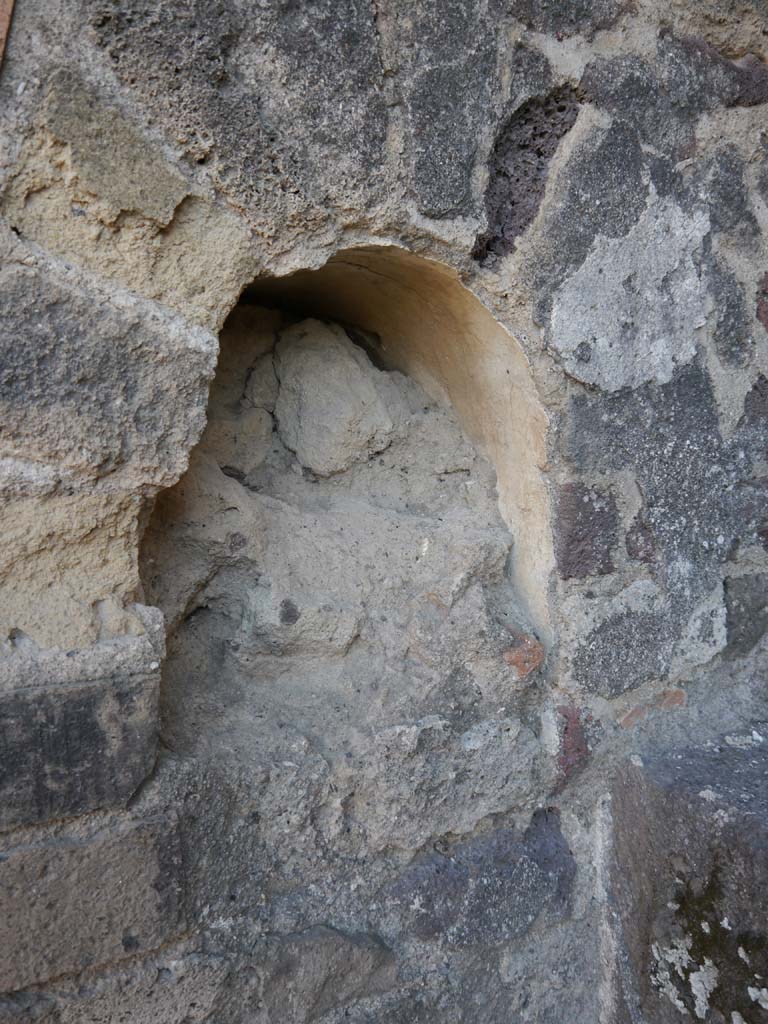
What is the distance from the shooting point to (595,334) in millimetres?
1313

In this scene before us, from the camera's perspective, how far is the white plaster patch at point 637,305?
4.25ft

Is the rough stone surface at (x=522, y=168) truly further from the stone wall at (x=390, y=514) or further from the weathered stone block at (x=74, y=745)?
the weathered stone block at (x=74, y=745)

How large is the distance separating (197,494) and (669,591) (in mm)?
894

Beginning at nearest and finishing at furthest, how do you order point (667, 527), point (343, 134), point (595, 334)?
point (343, 134) → point (595, 334) → point (667, 527)

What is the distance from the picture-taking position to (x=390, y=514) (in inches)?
58.1

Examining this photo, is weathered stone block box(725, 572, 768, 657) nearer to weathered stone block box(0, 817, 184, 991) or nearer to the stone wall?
the stone wall

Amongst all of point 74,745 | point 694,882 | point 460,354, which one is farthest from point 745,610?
point 74,745

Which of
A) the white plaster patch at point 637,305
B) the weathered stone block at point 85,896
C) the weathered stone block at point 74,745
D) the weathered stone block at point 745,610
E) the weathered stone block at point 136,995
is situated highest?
the white plaster patch at point 637,305

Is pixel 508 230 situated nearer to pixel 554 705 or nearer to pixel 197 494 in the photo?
pixel 197 494

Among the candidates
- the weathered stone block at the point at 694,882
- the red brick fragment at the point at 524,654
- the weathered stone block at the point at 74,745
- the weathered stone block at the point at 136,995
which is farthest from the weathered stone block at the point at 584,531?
the weathered stone block at the point at 136,995

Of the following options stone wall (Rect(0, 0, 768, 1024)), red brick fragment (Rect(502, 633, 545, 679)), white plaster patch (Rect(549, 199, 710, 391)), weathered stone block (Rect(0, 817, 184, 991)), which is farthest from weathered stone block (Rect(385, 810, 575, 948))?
white plaster patch (Rect(549, 199, 710, 391))

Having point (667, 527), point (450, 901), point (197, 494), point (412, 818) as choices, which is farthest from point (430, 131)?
point (450, 901)

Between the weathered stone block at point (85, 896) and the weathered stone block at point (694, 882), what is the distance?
2.69 ft

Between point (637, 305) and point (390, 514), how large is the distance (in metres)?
0.59
